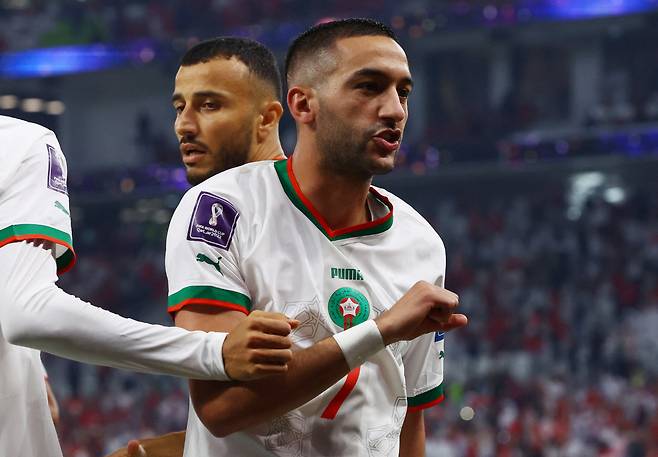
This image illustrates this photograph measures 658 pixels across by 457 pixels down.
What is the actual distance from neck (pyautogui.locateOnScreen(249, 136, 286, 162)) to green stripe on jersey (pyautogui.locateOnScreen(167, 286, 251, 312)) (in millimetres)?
941

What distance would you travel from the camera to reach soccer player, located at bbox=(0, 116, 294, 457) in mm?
2225

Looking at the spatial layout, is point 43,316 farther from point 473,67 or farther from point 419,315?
point 473,67

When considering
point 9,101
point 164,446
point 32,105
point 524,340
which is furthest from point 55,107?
point 164,446

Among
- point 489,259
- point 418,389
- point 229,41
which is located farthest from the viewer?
point 489,259

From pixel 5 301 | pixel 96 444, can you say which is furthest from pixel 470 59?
pixel 5 301

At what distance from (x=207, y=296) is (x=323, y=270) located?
352 millimetres

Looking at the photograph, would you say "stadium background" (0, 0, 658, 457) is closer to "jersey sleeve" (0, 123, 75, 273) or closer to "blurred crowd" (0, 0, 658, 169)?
"blurred crowd" (0, 0, 658, 169)

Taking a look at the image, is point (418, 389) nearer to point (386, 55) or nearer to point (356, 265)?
point (356, 265)

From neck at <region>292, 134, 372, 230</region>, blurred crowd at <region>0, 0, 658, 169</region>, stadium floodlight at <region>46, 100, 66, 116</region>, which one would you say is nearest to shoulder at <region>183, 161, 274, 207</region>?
neck at <region>292, 134, 372, 230</region>

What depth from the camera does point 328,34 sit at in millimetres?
2820

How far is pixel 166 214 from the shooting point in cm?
2364

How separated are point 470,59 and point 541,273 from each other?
663 centimetres

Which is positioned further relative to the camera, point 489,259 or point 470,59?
point 470,59

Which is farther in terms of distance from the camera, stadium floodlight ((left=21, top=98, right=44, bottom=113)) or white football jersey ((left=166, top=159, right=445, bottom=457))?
stadium floodlight ((left=21, top=98, right=44, bottom=113))
